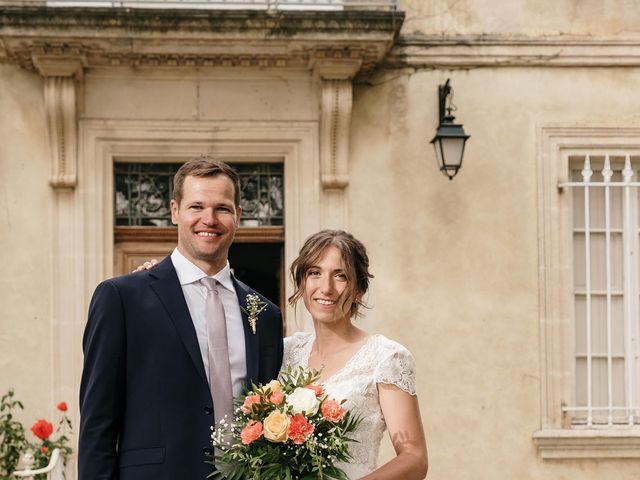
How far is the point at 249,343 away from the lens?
410 cm

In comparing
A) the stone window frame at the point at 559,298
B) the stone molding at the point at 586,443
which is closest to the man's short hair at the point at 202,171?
the stone window frame at the point at 559,298

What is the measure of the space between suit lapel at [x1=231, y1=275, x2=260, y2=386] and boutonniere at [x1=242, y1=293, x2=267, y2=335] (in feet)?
0.04

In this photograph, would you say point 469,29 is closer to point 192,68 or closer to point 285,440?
point 192,68

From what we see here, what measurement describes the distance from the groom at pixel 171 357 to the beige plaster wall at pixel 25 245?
4303 millimetres

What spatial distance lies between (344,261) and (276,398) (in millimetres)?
714

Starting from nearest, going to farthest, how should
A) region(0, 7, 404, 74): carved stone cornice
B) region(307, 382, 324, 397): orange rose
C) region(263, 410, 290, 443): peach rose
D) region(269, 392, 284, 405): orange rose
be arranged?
region(263, 410, 290, 443): peach rose < region(269, 392, 284, 405): orange rose < region(307, 382, 324, 397): orange rose < region(0, 7, 404, 74): carved stone cornice

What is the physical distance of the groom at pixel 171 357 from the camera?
3.84 metres

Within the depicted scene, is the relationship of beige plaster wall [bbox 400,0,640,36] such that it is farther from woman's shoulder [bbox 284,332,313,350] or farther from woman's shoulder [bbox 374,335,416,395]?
woman's shoulder [bbox 374,335,416,395]

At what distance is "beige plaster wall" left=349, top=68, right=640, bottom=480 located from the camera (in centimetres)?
836

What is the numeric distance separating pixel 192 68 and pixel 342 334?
4357mm

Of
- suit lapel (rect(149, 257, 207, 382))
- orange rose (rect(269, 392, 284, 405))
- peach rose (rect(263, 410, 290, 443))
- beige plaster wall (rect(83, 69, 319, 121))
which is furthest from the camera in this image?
beige plaster wall (rect(83, 69, 319, 121))

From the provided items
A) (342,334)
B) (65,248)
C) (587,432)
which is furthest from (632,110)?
(342,334)

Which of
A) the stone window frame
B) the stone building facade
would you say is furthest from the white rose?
the stone window frame

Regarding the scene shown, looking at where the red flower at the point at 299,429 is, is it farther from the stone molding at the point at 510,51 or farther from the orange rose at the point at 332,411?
the stone molding at the point at 510,51
